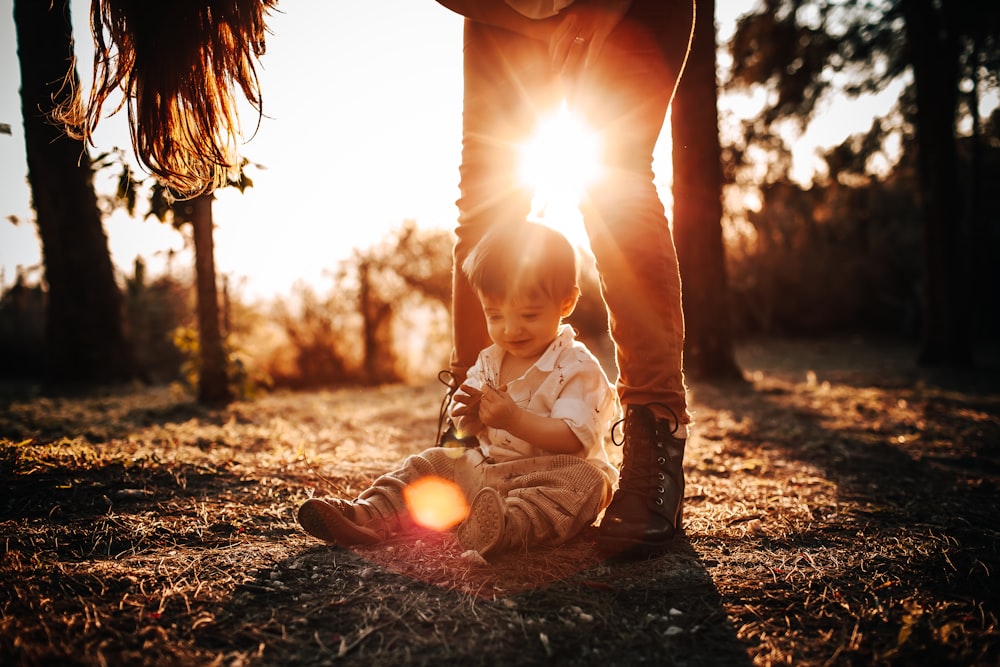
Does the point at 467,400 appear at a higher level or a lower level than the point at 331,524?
higher

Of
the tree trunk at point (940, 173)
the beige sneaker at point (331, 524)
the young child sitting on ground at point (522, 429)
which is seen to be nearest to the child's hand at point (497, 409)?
the young child sitting on ground at point (522, 429)

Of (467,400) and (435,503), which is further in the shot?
(435,503)

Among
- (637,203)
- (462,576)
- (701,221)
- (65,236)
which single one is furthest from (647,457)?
(65,236)

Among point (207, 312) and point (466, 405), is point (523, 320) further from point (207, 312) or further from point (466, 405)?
point (207, 312)

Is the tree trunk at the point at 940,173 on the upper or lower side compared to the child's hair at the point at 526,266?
upper

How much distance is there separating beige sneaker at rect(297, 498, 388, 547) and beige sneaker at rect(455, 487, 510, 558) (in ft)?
0.86

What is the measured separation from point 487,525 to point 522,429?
25cm

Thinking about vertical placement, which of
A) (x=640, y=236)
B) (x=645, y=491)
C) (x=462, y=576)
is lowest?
(x=462, y=576)

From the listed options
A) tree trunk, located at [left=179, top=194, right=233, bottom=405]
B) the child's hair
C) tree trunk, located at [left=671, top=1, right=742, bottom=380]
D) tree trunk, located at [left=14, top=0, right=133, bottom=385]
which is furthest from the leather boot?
tree trunk, located at [left=14, top=0, right=133, bottom=385]

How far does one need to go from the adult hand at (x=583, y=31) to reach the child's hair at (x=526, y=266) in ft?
1.60

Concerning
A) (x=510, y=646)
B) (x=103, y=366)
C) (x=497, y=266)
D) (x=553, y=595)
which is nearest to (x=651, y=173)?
(x=497, y=266)

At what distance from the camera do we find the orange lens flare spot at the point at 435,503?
5.52 ft

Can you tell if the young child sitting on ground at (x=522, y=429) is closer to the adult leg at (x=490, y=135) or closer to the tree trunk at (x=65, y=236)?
the adult leg at (x=490, y=135)

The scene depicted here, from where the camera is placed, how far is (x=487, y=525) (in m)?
1.40
